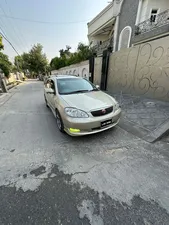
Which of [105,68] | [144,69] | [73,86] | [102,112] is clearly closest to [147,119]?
[102,112]

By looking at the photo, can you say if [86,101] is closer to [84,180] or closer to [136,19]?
[84,180]

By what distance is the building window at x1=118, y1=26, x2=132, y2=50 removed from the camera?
10.9 meters

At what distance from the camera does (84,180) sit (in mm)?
1917

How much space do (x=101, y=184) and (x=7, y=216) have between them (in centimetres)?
133

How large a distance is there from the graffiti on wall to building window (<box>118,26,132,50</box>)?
534 cm

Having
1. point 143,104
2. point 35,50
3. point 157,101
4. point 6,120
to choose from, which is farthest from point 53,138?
point 35,50

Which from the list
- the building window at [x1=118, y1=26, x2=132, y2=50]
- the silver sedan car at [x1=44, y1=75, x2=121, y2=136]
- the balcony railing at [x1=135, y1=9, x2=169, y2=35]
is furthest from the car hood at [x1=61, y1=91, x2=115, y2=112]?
the building window at [x1=118, y1=26, x2=132, y2=50]

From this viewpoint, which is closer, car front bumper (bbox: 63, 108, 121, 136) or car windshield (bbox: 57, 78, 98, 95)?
car front bumper (bbox: 63, 108, 121, 136)

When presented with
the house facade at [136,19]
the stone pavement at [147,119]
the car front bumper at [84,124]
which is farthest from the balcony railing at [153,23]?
the car front bumper at [84,124]

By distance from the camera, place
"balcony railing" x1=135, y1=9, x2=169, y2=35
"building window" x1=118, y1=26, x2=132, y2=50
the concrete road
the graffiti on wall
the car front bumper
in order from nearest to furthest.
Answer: the concrete road < the car front bumper < the graffiti on wall < "balcony railing" x1=135, y1=9, x2=169, y2=35 < "building window" x1=118, y1=26, x2=132, y2=50

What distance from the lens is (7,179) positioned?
1955 mm

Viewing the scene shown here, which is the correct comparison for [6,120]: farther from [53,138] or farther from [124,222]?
[124,222]

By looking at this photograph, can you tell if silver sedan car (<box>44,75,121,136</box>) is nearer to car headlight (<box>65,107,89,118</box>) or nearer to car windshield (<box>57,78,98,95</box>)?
car headlight (<box>65,107,89,118</box>)

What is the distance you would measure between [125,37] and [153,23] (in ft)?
10.3
